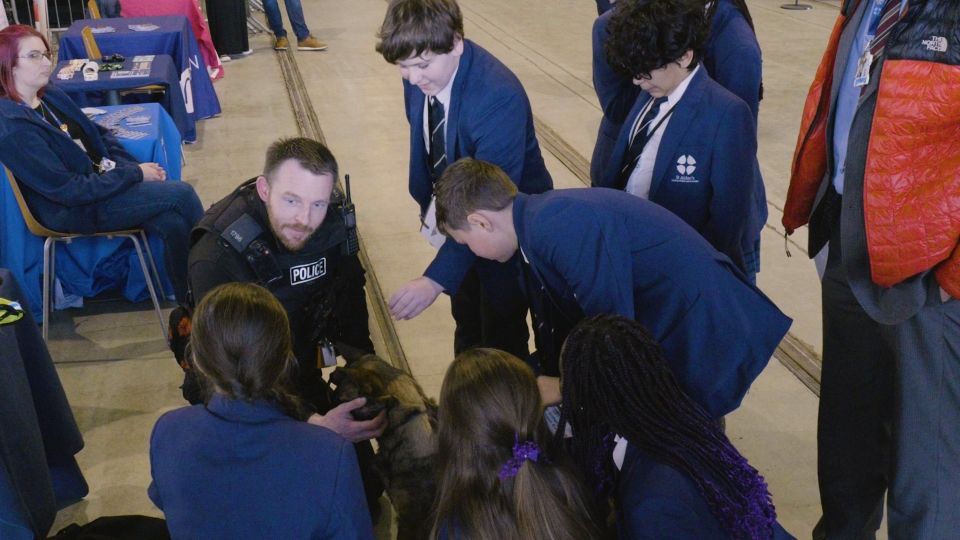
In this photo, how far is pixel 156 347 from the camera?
433cm

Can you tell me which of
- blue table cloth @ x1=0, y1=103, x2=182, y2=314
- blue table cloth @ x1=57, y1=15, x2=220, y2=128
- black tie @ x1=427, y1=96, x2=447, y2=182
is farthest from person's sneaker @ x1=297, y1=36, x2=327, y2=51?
black tie @ x1=427, y1=96, x2=447, y2=182

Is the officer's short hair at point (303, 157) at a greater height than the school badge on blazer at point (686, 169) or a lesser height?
lesser

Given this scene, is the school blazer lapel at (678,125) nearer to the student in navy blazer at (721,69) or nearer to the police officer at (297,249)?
the student in navy blazer at (721,69)

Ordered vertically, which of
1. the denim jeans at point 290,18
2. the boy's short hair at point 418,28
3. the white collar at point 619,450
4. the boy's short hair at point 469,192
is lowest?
the denim jeans at point 290,18

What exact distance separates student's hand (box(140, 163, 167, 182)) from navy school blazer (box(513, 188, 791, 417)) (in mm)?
2664

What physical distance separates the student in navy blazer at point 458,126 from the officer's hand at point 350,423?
515mm

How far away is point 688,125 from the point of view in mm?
2953

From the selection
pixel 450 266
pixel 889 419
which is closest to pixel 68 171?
pixel 450 266

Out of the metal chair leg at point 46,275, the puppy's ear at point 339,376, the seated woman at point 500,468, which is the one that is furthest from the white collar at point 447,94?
the metal chair leg at point 46,275

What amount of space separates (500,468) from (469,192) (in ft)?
2.55

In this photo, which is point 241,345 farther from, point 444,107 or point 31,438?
point 444,107

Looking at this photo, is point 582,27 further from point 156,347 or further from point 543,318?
point 543,318

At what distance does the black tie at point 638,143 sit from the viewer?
10.2 ft

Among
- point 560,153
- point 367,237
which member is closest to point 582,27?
point 560,153
